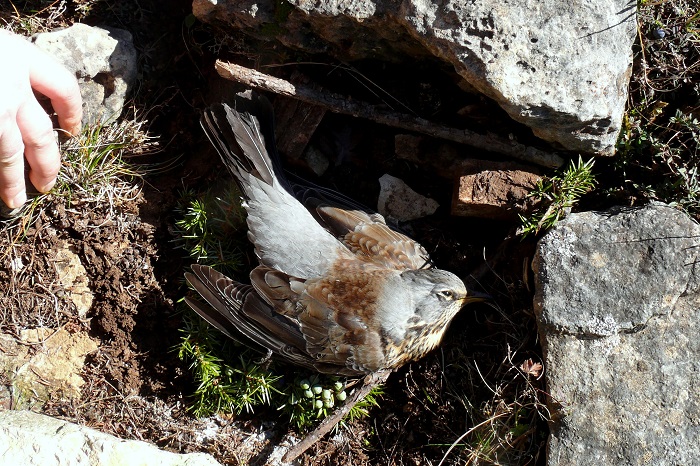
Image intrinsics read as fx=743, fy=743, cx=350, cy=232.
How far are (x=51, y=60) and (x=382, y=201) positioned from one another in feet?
8.65

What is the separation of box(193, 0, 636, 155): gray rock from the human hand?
1201 millimetres

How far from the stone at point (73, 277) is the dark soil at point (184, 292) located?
0.20 feet

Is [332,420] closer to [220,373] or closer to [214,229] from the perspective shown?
[220,373]

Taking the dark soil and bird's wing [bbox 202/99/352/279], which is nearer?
bird's wing [bbox 202/99/352/279]

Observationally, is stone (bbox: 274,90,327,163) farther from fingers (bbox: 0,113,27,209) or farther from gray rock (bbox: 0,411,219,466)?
gray rock (bbox: 0,411,219,466)

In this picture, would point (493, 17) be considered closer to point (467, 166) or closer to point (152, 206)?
point (467, 166)

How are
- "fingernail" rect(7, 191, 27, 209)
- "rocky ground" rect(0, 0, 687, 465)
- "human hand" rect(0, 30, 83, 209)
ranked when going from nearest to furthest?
"human hand" rect(0, 30, 83, 209), "fingernail" rect(7, 191, 27, 209), "rocky ground" rect(0, 0, 687, 465)

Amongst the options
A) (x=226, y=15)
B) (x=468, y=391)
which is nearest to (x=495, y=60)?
(x=226, y=15)

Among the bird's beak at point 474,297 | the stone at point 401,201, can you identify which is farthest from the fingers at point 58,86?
the bird's beak at point 474,297

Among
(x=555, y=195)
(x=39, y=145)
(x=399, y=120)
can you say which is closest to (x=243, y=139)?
(x=399, y=120)

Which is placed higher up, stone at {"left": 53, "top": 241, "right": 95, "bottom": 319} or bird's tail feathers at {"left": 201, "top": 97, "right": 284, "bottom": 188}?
bird's tail feathers at {"left": 201, "top": 97, "right": 284, "bottom": 188}

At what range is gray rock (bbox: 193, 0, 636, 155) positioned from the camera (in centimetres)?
486

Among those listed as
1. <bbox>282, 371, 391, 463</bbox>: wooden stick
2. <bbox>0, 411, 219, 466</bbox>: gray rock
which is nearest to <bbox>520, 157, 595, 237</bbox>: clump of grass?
<bbox>282, 371, 391, 463</bbox>: wooden stick

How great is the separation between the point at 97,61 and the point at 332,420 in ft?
10.7
